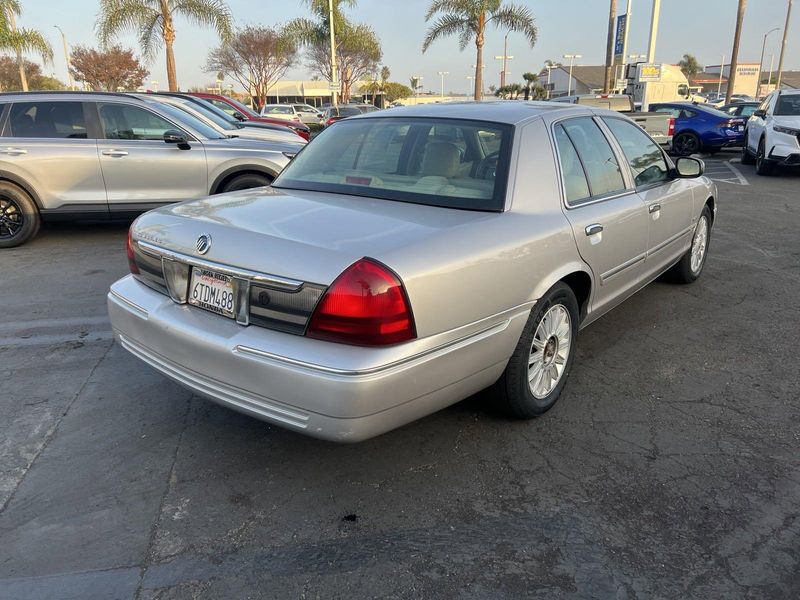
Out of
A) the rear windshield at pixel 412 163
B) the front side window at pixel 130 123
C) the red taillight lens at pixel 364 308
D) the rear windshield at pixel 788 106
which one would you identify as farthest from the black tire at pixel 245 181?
the rear windshield at pixel 788 106

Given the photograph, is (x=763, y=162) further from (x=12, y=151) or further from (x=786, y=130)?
(x=12, y=151)

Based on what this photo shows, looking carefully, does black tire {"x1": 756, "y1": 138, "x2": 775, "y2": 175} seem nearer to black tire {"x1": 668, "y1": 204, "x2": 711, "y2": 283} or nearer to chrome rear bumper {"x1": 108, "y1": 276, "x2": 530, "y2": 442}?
black tire {"x1": 668, "y1": 204, "x2": 711, "y2": 283}

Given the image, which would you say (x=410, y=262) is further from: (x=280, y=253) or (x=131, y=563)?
(x=131, y=563)

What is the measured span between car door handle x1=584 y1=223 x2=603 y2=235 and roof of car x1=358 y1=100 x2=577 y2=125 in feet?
2.23

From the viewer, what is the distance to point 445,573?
7.49 ft

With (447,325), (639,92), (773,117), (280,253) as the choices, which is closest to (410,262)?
(447,325)

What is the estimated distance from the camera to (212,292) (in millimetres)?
2682

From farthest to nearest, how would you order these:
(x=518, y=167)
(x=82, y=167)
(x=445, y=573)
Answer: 1. (x=82, y=167)
2. (x=518, y=167)
3. (x=445, y=573)

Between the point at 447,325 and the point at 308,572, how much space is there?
1070mm

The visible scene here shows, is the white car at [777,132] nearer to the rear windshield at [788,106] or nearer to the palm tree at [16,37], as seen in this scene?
the rear windshield at [788,106]

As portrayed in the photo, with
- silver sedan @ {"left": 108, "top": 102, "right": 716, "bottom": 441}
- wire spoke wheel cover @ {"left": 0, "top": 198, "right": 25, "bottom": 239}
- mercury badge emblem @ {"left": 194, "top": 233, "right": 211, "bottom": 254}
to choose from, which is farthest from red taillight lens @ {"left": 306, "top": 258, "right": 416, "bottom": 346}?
wire spoke wheel cover @ {"left": 0, "top": 198, "right": 25, "bottom": 239}

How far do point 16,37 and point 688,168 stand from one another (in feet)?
93.8

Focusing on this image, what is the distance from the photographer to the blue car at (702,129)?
16.8 meters

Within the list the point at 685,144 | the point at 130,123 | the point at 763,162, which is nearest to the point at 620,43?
the point at 685,144
